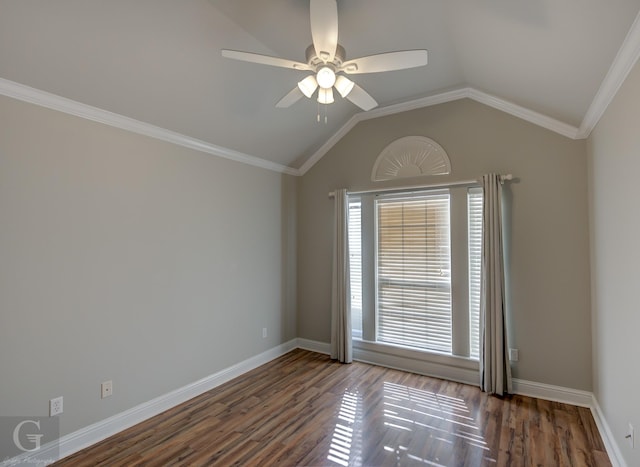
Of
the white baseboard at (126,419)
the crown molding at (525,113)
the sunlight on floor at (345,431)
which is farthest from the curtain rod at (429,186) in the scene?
the white baseboard at (126,419)

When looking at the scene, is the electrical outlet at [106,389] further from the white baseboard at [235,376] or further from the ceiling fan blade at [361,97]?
the ceiling fan blade at [361,97]

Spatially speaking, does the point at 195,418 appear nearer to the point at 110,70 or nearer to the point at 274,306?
the point at 274,306

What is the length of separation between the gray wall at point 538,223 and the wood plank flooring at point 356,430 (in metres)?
0.48

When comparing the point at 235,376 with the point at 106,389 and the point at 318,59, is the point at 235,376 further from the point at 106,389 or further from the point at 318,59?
the point at 318,59

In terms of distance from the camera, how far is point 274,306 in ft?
14.0

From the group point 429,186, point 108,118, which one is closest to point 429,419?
point 429,186

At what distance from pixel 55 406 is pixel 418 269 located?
343 centimetres

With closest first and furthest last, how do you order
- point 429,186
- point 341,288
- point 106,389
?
point 106,389, point 429,186, point 341,288

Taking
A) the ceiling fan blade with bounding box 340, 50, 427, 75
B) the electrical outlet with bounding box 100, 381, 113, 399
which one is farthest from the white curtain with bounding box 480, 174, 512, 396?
the electrical outlet with bounding box 100, 381, 113, 399

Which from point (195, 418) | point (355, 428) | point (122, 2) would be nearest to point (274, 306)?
point (195, 418)

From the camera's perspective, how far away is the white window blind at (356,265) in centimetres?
414

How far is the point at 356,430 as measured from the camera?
2602mm

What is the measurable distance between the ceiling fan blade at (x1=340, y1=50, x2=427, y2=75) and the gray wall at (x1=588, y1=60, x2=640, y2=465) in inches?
45.9

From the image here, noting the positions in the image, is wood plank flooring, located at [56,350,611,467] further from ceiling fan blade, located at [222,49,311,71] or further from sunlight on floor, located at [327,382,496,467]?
ceiling fan blade, located at [222,49,311,71]
